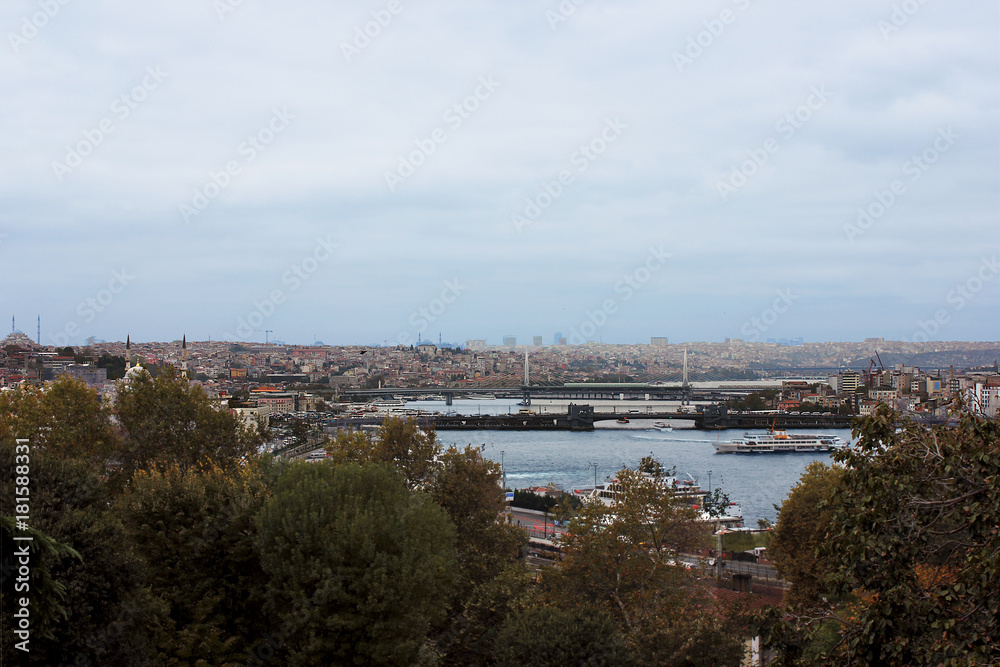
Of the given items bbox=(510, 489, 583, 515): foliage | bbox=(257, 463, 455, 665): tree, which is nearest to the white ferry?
bbox=(510, 489, 583, 515): foliage

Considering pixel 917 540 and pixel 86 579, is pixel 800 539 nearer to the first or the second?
pixel 917 540

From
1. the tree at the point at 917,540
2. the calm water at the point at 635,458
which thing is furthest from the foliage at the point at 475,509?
the calm water at the point at 635,458

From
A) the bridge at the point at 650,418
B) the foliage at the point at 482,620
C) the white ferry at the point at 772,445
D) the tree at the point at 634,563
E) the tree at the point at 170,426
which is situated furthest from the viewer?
the bridge at the point at 650,418

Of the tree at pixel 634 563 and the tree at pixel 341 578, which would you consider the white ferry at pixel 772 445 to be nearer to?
the tree at pixel 634 563

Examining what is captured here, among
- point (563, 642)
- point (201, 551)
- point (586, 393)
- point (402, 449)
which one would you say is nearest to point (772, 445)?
point (586, 393)

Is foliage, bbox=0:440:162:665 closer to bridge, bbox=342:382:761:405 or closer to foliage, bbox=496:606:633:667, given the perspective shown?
foliage, bbox=496:606:633:667

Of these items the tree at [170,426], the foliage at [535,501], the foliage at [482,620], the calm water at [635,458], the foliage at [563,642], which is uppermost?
the tree at [170,426]
